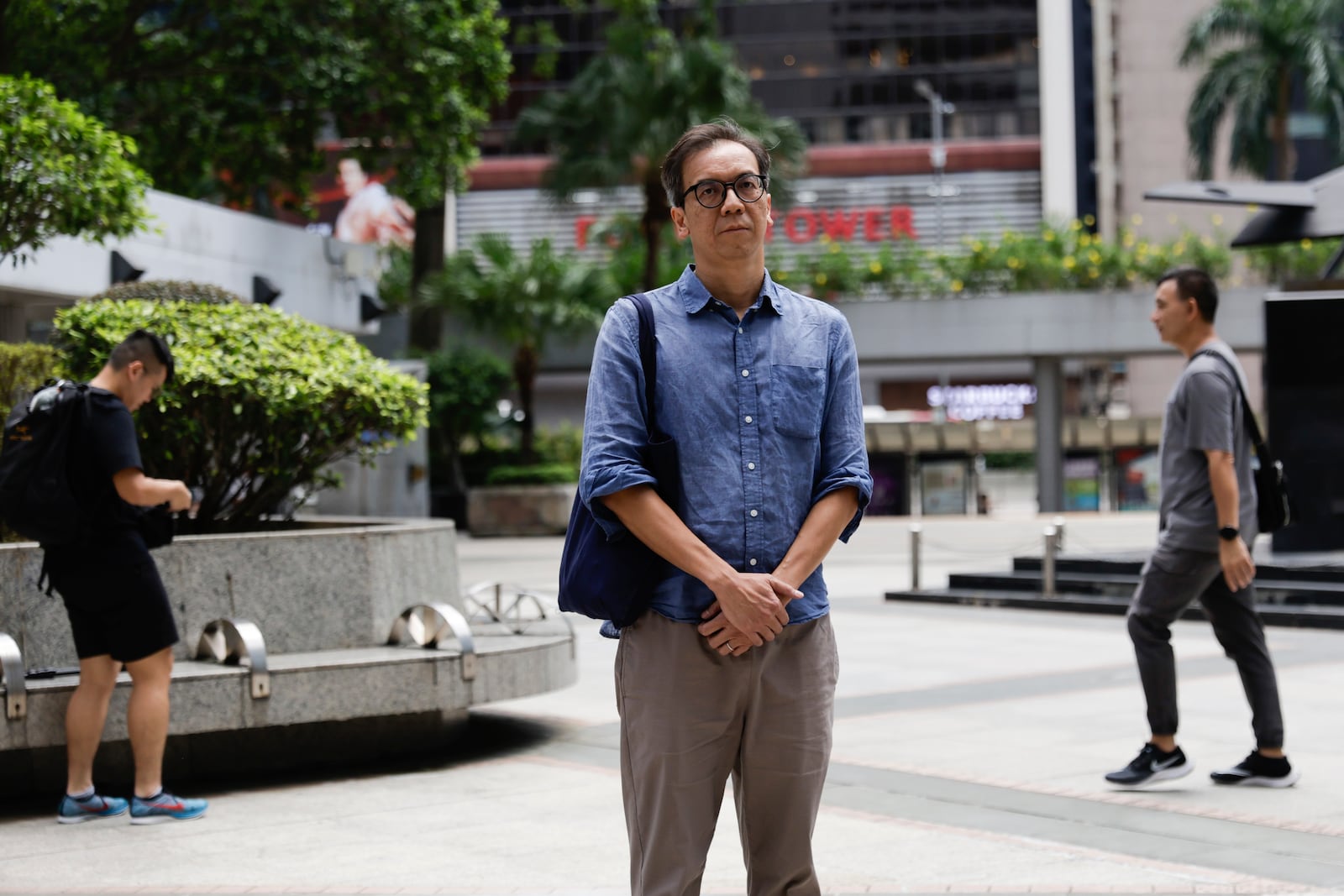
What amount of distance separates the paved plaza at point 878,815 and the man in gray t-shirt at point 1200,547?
0.17m

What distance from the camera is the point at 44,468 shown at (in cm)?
556

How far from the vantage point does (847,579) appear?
19.1 metres

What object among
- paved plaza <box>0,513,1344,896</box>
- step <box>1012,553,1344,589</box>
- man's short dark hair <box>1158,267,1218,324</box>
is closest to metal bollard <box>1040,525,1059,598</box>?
step <box>1012,553,1344,589</box>

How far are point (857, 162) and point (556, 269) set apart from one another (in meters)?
29.6

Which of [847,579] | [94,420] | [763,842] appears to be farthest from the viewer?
[847,579]

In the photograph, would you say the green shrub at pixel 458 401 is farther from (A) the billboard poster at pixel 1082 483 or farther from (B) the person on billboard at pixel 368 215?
(B) the person on billboard at pixel 368 215

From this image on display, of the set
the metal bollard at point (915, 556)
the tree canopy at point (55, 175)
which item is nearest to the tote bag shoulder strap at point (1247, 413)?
the tree canopy at point (55, 175)

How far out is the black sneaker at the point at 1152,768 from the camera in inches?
246

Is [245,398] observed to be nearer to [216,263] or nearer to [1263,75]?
[216,263]

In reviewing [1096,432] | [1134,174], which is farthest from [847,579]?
[1134,174]

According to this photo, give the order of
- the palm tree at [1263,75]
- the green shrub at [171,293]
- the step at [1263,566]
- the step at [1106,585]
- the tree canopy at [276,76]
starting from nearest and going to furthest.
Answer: the green shrub at [171,293] < the step at [1106,585] < the step at [1263,566] < the tree canopy at [276,76] < the palm tree at [1263,75]

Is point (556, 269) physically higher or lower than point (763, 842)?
higher

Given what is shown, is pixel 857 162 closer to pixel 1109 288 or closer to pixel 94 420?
pixel 1109 288

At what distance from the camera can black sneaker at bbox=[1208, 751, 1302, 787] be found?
6266 mm
